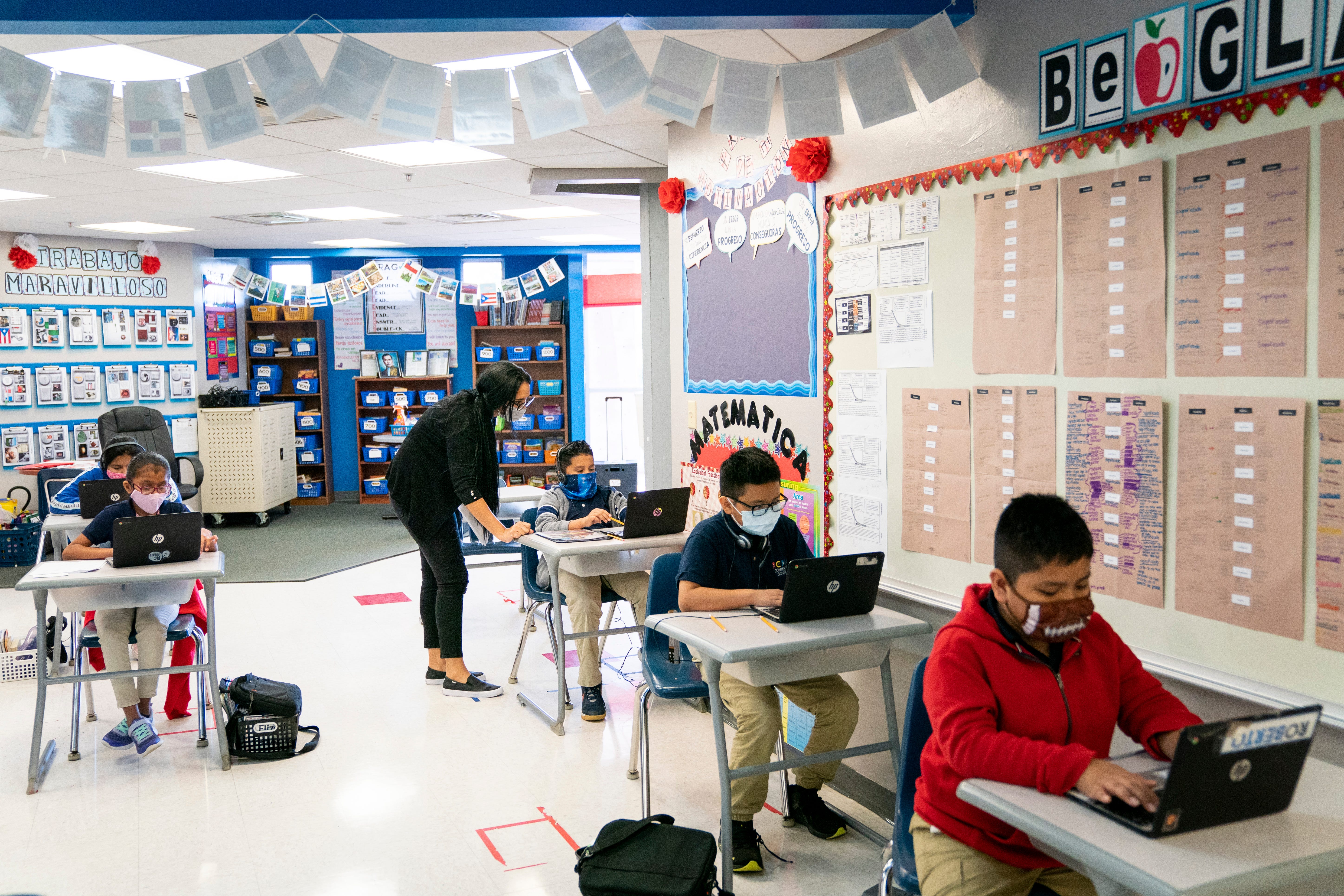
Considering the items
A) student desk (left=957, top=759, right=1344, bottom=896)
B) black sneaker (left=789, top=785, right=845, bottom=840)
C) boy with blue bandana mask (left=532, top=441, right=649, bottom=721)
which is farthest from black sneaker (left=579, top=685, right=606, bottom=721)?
student desk (left=957, top=759, right=1344, bottom=896)

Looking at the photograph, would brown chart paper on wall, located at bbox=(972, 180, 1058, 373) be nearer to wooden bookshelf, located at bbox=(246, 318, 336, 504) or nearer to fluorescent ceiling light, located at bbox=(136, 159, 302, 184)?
fluorescent ceiling light, located at bbox=(136, 159, 302, 184)

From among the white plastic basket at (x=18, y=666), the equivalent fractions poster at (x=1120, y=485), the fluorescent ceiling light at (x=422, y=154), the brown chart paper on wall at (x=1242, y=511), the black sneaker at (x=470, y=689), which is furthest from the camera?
the fluorescent ceiling light at (x=422, y=154)

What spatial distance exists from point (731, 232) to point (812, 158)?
0.70 m

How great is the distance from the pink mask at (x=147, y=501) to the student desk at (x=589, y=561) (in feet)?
4.89

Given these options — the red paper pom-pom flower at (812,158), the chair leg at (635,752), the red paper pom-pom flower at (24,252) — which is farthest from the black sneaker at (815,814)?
the red paper pom-pom flower at (24,252)

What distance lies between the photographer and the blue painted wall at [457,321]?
10906 mm

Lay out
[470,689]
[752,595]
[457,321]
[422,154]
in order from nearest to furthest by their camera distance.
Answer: [752,595] → [470,689] → [422,154] → [457,321]

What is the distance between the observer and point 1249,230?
208 centimetres

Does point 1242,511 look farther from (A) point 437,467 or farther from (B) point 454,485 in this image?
(A) point 437,467

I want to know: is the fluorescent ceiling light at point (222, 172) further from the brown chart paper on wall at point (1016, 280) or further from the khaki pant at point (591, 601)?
the brown chart paper on wall at point (1016, 280)

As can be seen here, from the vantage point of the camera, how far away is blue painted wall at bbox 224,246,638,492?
10.9 meters

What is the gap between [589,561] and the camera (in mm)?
4062

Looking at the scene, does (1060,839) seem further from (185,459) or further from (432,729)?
(185,459)

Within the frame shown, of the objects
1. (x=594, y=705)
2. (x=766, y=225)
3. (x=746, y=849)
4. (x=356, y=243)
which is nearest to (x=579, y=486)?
(x=594, y=705)
